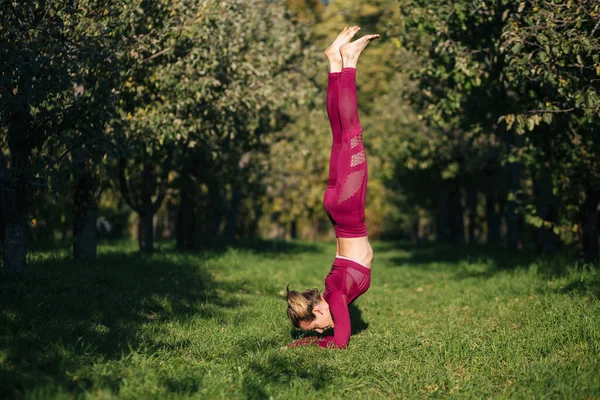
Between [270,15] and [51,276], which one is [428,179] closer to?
[270,15]

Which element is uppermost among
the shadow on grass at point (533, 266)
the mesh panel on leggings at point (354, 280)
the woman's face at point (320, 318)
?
the mesh panel on leggings at point (354, 280)

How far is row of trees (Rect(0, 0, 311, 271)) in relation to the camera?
935 centimetres

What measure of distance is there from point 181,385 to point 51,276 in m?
6.08

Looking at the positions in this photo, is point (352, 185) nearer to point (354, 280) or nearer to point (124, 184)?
→ point (354, 280)

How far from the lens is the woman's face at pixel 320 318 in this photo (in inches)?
306

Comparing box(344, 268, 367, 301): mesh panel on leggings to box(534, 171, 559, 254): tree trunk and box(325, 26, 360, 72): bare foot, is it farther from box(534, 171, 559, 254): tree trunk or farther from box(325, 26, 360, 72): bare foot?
box(534, 171, 559, 254): tree trunk

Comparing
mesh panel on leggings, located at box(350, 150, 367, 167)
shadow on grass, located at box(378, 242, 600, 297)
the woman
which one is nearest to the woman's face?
the woman

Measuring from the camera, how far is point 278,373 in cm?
639

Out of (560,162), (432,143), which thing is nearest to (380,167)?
(432,143)

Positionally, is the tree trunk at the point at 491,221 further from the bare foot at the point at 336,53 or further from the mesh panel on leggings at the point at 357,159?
the bare foot at the point at 336,53

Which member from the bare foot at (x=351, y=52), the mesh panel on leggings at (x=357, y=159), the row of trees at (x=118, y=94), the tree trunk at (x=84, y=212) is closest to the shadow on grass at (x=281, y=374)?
the mesh panel on leggings at (x=357, y=159)

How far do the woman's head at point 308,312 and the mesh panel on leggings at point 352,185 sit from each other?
138cm

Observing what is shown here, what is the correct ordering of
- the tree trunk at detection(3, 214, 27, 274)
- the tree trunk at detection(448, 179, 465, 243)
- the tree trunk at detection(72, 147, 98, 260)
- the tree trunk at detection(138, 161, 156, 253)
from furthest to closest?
the tree trunk at detection(448, 179, 465, 243)
the tree trunk at detection(138, 161, 156, 253)
the tree trunk at detection(72, 147, 98, 260)
the tree trunk at detection(3, 214, 27, 274)

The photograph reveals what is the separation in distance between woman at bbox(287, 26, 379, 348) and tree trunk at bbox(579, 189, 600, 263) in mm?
8490
